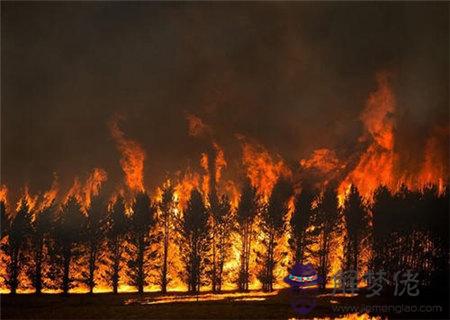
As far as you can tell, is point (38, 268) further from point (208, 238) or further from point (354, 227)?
point (354, 227)

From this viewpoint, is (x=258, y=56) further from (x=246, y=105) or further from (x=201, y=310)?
(x=201, y=310)

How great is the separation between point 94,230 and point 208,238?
11.2 m

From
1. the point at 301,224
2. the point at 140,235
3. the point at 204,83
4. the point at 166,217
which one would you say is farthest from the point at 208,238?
the point at 204,83

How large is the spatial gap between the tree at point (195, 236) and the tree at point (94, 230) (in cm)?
824

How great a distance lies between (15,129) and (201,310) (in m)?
40.6

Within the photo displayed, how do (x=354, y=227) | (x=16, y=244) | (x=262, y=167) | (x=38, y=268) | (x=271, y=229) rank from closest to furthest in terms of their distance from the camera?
(x=16, y=244)
(x=38, y=268)
(x=271, y=229)
(x=354, y=227)
(x=262, y=167)

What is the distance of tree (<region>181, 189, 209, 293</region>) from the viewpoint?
152ft

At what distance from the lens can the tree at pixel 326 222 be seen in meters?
47.5

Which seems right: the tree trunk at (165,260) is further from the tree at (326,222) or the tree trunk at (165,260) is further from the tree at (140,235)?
the tree at (326,222)

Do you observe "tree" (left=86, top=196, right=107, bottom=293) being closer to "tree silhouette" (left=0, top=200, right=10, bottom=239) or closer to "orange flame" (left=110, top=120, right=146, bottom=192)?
"tree silhouette" (left=0, top=200, right=10, bottom=239)

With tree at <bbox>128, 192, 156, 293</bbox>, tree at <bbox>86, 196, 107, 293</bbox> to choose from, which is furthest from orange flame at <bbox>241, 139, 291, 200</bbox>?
→ tree at <bbox>86, 196, 107, 293</bbox>

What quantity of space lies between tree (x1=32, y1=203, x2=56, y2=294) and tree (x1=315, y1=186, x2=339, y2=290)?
88.2 feet

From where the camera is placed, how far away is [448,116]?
6088cm

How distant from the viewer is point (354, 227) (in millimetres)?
48000
